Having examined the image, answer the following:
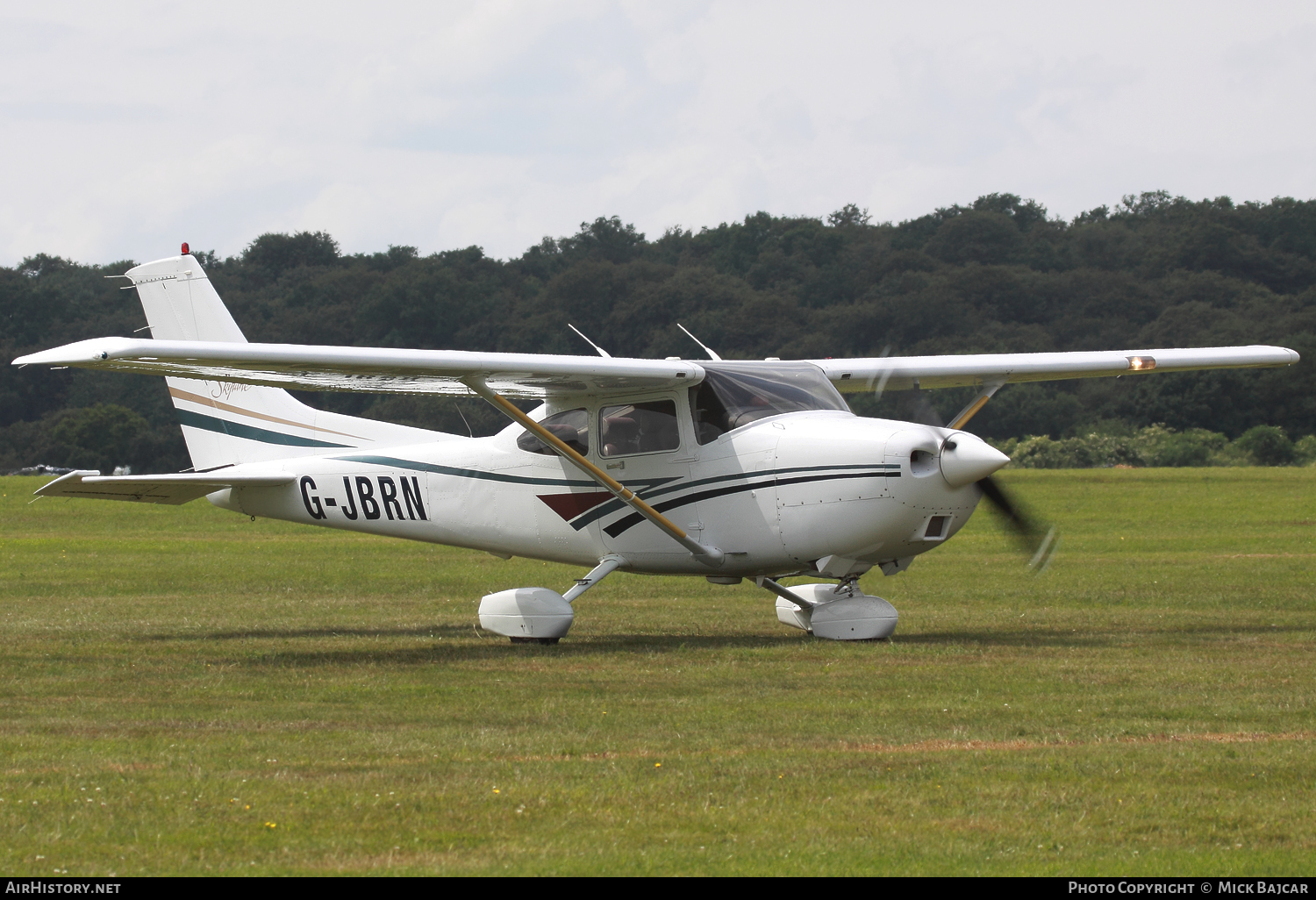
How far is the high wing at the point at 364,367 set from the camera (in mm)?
11438

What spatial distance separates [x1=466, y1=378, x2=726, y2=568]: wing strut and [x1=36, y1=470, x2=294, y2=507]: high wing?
3065 mm

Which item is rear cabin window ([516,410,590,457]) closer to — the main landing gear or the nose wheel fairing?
the main landing gear

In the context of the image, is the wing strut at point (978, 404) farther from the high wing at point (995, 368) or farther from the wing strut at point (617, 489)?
the wing strut at point (617, 489)

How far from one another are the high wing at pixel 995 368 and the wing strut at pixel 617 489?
275 centimetres

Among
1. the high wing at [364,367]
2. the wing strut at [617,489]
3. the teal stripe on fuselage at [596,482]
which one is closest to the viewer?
the high wing at [364,367]

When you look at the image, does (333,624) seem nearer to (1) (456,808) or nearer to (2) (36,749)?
(2) (36,749)

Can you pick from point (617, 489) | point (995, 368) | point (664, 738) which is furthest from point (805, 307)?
point (664, 738)

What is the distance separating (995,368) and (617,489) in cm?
478

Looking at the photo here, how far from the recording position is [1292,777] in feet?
24.8

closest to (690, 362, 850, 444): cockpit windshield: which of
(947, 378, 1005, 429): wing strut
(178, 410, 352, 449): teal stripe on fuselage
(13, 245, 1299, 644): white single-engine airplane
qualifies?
(13, 245, 1299, 644): white single-engine airplane

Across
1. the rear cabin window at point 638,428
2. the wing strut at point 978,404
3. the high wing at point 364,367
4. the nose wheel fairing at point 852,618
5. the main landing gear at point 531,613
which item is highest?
the high wing at point 364,367

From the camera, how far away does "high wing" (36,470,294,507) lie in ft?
46.1

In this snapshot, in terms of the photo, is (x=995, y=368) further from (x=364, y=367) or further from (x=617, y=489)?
(x=364, y=367)

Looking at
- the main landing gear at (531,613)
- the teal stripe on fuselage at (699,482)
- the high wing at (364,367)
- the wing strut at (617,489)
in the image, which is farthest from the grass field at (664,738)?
the high wing at (364,367)
